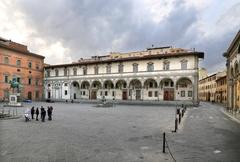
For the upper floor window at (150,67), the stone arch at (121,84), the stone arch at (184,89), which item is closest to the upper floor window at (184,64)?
the stone arch at (184,89)

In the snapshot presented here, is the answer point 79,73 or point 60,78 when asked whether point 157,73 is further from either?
point 60,78

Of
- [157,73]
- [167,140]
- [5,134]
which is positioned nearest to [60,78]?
[157,73]

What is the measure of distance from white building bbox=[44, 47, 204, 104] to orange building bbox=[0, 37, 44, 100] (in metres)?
2.96

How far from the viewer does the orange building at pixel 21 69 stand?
44188 millimetres

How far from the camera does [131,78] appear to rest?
144ft

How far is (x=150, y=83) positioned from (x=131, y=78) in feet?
13.6

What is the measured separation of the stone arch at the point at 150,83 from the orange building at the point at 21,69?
1112 inches

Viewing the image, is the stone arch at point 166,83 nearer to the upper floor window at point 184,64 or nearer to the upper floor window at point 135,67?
the upper floor window at point 184,64

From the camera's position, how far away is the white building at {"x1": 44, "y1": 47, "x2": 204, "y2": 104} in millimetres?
39250

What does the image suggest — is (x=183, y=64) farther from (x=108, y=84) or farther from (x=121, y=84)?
(x=108, y=84)

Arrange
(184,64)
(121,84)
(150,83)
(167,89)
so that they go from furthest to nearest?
(121,84)
(150,83)
(167,89)
(184,64)

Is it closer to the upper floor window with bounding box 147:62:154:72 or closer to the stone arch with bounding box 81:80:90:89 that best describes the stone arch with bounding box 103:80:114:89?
the stone arch with bounding box 81:80:90:89

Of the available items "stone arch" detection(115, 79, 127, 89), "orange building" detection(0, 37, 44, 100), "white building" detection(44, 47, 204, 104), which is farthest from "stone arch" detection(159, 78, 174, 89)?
"orange building" detection(0, 37, 44, 100)

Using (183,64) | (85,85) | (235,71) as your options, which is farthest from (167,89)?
(85,85)
